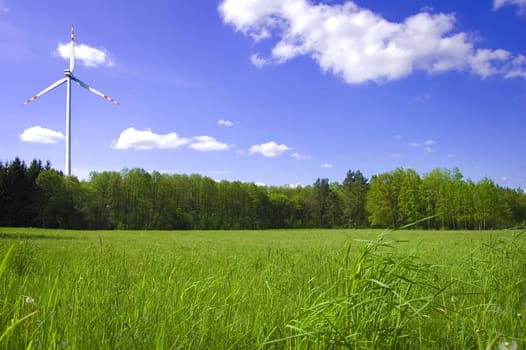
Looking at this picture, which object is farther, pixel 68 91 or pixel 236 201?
pixel 236 201

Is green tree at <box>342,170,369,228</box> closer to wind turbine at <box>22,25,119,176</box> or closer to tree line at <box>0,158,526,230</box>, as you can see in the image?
tree line at <box>0,158,526,230</box>

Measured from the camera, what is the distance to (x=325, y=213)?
332 feet

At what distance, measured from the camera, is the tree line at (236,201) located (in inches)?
2447

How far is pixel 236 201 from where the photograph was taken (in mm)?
94938

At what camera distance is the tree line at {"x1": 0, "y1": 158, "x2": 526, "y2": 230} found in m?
62.2

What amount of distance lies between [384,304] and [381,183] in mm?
84776

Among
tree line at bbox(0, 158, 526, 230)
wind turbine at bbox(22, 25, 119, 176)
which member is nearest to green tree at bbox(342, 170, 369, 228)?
tree line at bbox(0, 158, 526, 230)

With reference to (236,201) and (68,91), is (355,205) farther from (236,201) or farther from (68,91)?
(68,91)

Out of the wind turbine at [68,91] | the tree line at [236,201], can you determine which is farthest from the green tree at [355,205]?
the wind turbine at [68,91]

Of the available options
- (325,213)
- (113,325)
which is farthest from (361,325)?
(325,213)

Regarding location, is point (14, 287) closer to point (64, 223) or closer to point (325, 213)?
point (64, 223)

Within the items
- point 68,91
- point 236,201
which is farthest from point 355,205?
point 68,91

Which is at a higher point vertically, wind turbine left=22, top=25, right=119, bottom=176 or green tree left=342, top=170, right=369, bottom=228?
wind turbine left=22, top=25, right=119, bottom=176

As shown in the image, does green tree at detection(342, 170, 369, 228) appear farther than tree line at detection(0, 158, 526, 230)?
Yes
